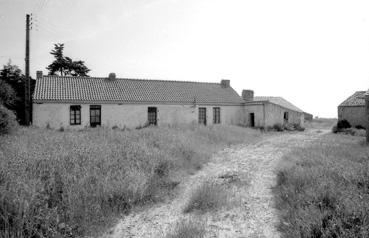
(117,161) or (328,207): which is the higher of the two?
(117,161)

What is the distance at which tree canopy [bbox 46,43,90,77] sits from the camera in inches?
1421

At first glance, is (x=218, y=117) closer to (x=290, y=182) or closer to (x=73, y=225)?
(x=290, y=182)

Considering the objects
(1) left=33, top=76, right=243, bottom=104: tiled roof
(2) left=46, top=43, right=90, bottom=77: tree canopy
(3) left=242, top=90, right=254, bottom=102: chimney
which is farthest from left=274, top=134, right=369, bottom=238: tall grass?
(2) left=46, top=43, right=90, bottom=77: tree canopy

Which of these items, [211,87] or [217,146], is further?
[211,87]

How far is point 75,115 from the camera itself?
20.2 metres

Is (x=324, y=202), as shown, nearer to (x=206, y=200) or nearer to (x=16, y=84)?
(x=206, y=200)

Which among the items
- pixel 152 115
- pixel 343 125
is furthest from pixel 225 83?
pixel 343 125

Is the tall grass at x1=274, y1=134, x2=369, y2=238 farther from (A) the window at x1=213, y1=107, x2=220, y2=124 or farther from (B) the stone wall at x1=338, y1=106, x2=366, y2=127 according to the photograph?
(B) the stone wall at x1=338, y1=106, x2=366, y2=127

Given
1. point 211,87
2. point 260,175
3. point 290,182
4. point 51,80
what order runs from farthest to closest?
point 211,87, point 51,80, point 260,175, point 290,182

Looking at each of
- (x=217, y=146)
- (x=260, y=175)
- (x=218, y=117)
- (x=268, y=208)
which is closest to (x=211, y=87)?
(x=218, y=117)

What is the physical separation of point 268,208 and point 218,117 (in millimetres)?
20637

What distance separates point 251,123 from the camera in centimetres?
2650

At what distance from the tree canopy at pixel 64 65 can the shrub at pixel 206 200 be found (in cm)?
3613

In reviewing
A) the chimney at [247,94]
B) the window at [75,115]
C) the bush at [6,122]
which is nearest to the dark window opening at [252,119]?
the chimney at [247,94]
